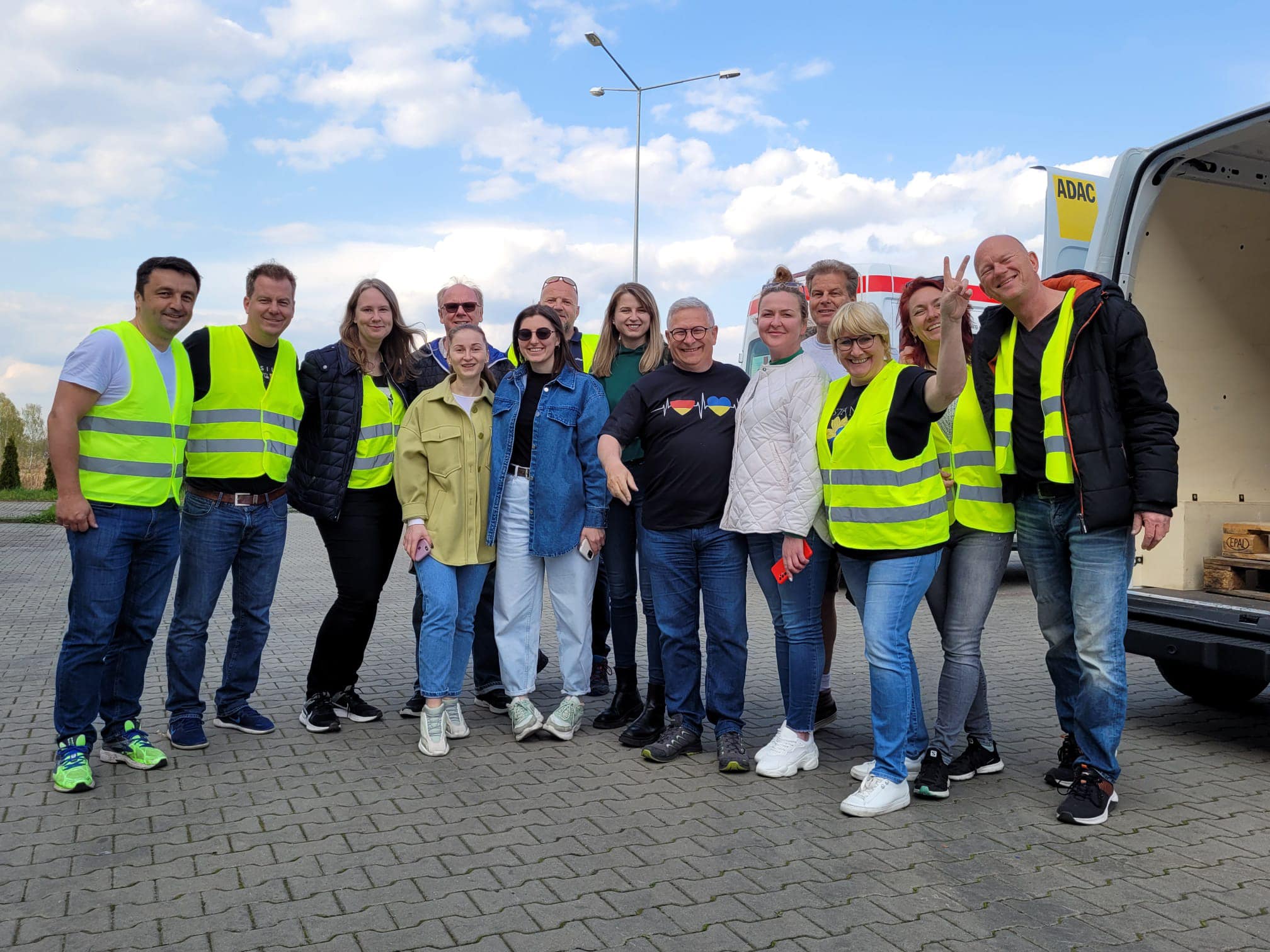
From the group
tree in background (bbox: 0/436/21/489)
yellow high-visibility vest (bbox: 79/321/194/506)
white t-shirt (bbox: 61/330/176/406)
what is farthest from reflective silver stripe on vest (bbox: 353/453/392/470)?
tree in background (bbox: 0/436/21/489)

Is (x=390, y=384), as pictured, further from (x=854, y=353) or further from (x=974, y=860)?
(x=974, y=860)

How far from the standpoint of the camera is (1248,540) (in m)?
5.26

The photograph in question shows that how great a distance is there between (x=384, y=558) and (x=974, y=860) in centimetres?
296

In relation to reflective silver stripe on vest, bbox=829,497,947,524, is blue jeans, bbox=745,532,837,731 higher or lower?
lower

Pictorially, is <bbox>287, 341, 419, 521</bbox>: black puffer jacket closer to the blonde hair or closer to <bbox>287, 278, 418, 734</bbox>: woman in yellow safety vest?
<bbox>287, 278, 418, 734</bbox>: woman in yellow safety vest

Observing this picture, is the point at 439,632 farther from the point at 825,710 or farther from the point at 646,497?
the point at 825,710

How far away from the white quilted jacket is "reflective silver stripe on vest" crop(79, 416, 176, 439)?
2.33 metres

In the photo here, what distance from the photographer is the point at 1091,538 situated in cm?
381

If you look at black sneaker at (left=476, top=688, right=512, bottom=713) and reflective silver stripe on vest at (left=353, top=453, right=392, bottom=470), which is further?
black sneaker at (left=476, top=688, right=512, bottom=713)

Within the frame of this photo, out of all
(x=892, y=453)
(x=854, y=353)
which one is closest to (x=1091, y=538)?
(x=892, y=453)

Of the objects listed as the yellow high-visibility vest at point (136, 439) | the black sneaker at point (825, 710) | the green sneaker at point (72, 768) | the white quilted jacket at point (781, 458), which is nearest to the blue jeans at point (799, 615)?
the white quilted jacket at point (781, 458)

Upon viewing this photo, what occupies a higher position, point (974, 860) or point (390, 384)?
point (390, 384)

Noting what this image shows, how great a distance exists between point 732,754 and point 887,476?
136 centimetres

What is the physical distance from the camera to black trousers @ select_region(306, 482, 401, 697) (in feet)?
16.2
